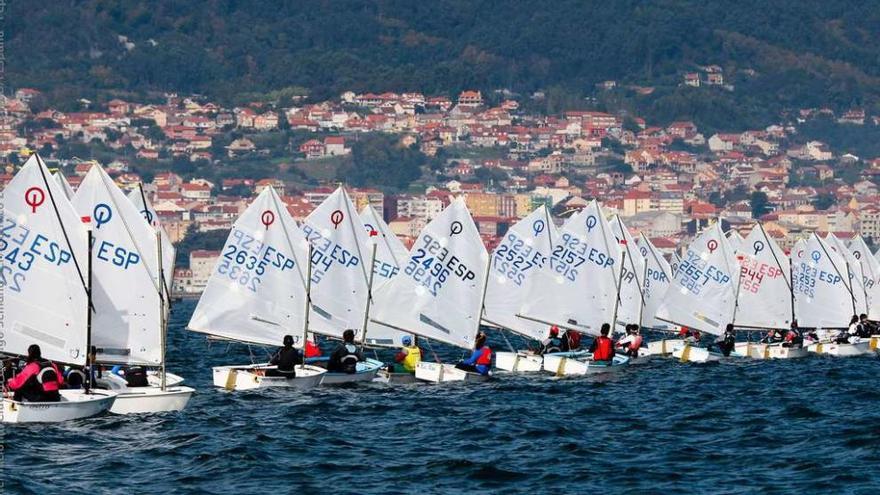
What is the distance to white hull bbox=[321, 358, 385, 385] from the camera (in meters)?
44.6

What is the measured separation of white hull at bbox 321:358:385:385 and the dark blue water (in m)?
0.38

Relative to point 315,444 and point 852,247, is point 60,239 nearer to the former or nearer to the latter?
point 315,444

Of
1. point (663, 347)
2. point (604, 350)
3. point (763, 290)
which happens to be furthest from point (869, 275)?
point (604, 350)

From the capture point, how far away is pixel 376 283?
53.3 metres

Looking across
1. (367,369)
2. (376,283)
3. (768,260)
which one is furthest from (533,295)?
(768,260)

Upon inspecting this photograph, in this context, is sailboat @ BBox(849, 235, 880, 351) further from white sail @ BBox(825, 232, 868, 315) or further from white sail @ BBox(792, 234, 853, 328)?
white sail @ BBox(792, 234, 853, 328)

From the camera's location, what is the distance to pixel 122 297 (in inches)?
1516

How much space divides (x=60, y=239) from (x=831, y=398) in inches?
740

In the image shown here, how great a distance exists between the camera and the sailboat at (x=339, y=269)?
4947 centimetres

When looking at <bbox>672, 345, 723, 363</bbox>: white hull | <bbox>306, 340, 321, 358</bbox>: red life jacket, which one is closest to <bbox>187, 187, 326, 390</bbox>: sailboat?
<bbox>306, 340, 321, 358</bbox>: red life jacket

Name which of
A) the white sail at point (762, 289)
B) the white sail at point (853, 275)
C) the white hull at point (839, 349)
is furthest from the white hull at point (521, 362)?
the white sail at point (853, 275)

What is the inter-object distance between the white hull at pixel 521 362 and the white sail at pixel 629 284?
37.4ft

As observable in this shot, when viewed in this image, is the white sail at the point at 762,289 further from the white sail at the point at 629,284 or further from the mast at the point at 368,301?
the mast at the point at 368,301

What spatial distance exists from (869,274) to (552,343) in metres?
29.5
